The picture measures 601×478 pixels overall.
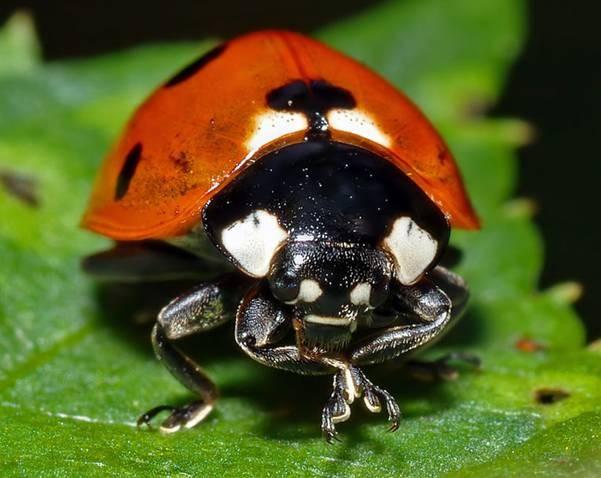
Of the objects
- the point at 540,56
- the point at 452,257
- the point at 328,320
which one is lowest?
the point at 540,56

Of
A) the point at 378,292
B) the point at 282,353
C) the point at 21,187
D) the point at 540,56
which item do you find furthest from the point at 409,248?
the point at 540,56

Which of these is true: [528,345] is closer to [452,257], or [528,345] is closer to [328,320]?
[452,257]

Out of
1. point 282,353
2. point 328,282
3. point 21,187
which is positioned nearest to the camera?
point 328,282

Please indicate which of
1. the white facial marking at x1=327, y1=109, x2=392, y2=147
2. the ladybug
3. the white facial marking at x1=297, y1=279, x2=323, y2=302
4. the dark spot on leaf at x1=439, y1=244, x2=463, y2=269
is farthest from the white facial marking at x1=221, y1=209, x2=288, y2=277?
the dark spot on leaf at x1=439, y1=244, x2=463, y2=269

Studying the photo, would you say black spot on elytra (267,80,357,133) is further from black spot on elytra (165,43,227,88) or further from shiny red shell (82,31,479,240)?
black spot on elytra (165,43,227,88)

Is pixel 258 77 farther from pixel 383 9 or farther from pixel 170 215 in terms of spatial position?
pixel 383 9

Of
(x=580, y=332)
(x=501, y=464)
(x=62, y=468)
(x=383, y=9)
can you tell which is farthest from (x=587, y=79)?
(x=62, y=468)
